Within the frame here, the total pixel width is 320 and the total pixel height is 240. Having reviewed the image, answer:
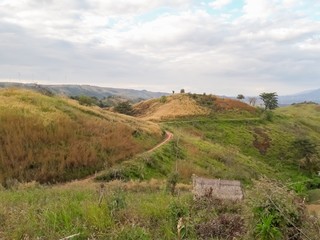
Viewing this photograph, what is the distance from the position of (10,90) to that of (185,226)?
1187 inches

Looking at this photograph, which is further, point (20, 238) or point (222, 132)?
point (222, 132)

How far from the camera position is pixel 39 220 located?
5.84 meters

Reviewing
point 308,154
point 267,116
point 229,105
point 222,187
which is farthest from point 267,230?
point 229,105

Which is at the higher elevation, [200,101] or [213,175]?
[200,101]

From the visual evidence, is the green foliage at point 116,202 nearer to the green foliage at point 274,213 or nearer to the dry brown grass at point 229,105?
the green foliage at point 274,213

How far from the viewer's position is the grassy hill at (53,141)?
22.6 meters

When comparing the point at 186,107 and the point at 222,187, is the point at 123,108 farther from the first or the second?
the point at 222,187

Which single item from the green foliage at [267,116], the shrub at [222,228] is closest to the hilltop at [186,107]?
the green foliage at [267,116]

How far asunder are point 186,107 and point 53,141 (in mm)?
44427

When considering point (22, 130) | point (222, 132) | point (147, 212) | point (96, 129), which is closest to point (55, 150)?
point (22, 130)

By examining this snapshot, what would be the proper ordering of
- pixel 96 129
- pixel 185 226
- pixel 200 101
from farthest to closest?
pixel 200 101 < pixel 96 129 < pixel 185 226

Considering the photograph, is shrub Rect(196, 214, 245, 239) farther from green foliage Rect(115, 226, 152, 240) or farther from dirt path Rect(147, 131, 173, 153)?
dirt path Rect(147, 131, 173, 153)

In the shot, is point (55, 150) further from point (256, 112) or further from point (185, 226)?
point (256, 112)

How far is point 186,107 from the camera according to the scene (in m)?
67.8
